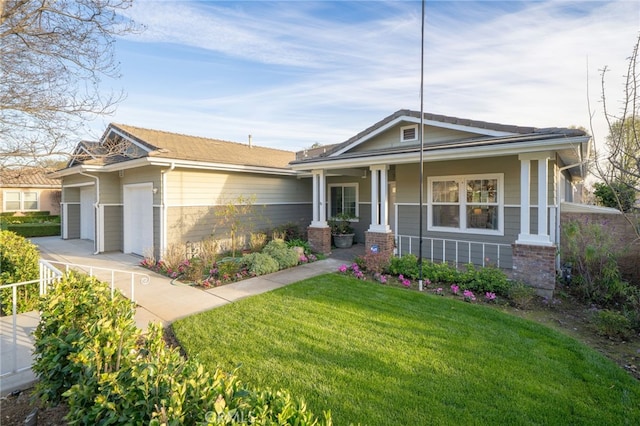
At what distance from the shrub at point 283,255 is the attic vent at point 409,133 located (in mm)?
4883

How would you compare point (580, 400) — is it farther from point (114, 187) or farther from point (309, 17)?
point (114, 187)

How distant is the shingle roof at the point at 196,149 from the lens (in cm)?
1024

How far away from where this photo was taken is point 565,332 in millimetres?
5133

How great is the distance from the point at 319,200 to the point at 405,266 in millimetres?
4228

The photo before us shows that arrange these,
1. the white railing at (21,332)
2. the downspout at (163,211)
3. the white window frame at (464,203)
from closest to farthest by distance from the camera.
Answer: the white railing at (21,332)
the white window frame at (464,203)
the downspout at (163,211)

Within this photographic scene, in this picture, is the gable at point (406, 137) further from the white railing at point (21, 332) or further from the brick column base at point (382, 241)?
the white railing at point (21, 332)

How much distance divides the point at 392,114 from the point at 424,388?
8.08 meters

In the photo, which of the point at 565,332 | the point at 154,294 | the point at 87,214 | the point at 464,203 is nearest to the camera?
the point at 565,332

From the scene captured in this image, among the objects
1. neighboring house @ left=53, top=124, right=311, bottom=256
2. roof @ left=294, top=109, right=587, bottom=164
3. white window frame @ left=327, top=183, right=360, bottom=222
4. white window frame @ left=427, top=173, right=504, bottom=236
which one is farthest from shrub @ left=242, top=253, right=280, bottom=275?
white window frame @ left=327, top=183, right=360, bottom=222

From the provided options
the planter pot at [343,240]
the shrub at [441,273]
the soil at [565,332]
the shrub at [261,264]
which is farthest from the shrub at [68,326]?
the planter pot at [343,240]

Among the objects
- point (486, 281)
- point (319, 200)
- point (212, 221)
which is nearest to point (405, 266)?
point (486, 281)

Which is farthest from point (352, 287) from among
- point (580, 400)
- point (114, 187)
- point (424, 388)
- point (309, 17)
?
point (114, 187)

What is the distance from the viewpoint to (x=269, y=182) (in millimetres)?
13180

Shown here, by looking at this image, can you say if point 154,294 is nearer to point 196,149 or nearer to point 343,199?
point 196,149
